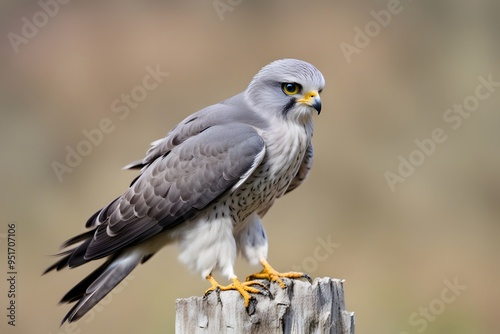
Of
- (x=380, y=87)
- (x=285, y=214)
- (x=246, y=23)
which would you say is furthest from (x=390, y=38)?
(x=285, y=214)

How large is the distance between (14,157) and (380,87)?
3.78m

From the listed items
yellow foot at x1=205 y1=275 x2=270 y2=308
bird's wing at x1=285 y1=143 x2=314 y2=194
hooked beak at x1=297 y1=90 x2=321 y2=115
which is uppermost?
hooked beak at x1=297 y1=90 x2=321 y2=115

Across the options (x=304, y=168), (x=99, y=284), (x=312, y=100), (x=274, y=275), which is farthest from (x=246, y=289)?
(x=304, y=168)

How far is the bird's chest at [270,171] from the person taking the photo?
4.11 meters

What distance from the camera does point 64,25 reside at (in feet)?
28.8
